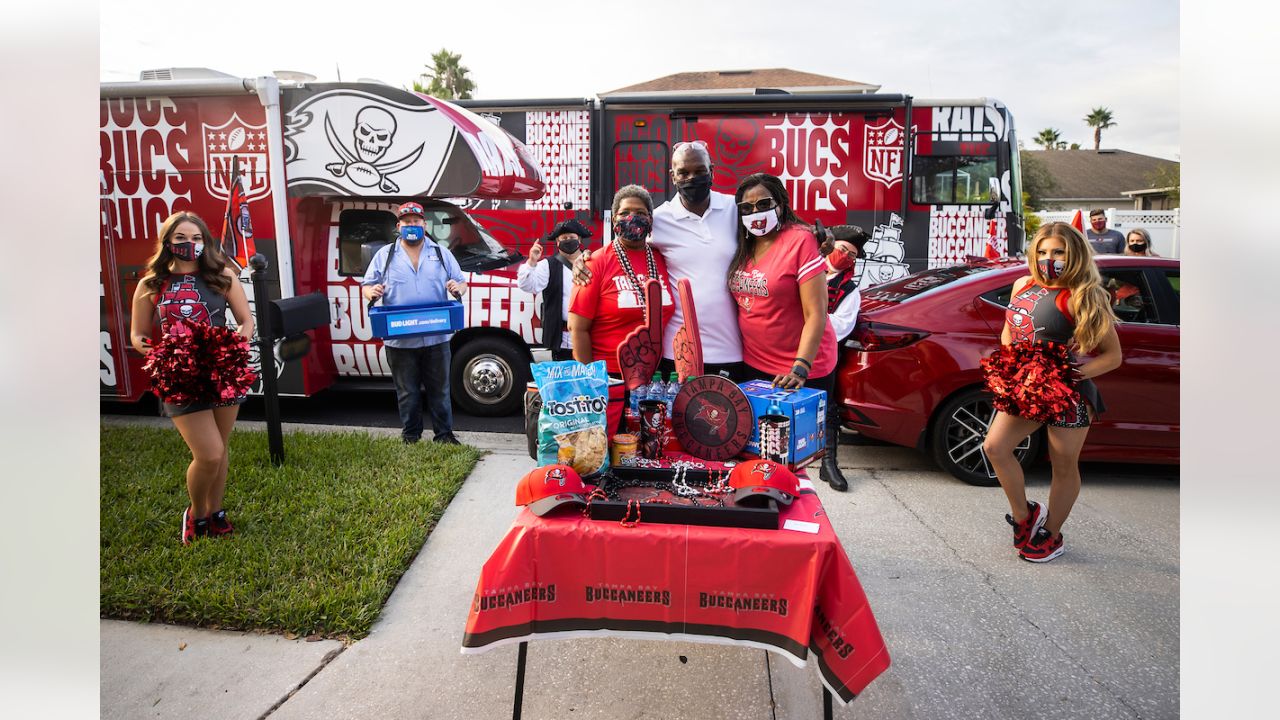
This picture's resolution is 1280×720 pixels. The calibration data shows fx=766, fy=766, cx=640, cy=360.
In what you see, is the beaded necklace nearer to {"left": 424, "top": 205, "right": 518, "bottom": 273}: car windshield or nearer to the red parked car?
the red parked car

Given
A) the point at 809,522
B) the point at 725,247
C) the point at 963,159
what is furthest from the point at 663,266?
the point at 963,159

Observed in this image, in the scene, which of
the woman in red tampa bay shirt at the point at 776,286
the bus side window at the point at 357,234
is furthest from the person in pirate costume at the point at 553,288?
the woman in red tampa bay shirt at the point at 776,286

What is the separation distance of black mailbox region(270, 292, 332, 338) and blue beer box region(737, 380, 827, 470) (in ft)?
12.7

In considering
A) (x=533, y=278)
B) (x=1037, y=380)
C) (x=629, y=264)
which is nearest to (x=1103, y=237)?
(x=1037, y=380)

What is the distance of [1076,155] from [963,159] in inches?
1967

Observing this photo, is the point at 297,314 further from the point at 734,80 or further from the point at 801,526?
the point at 734,80

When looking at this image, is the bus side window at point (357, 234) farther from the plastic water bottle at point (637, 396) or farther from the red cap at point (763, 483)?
the red cap at point (763, 483)

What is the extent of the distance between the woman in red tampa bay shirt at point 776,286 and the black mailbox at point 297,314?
360cm

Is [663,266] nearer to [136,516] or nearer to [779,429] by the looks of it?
[779,429]

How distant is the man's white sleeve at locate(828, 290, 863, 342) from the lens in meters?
5.05

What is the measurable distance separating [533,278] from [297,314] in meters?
1.78

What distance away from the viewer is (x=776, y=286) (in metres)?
3.07

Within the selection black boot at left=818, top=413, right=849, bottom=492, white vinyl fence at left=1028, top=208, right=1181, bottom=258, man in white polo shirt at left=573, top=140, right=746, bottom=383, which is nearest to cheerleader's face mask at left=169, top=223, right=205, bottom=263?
man in white polo shirt at left=573, top=140, right=746, bottom=383

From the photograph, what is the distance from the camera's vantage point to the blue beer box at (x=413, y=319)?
224 inches
